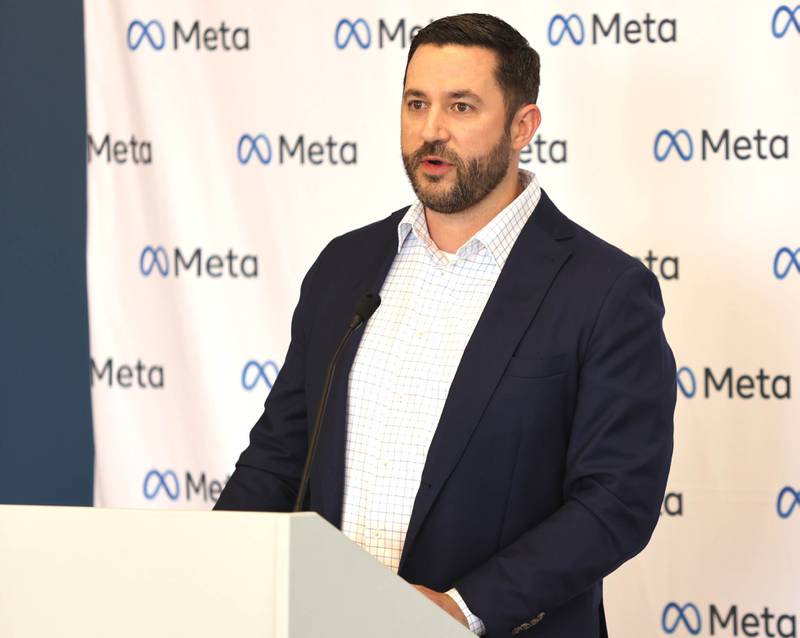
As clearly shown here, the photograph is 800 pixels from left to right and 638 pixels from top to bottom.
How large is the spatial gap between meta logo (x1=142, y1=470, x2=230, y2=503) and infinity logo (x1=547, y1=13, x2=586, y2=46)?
5.36 ft

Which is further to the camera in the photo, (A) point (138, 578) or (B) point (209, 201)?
(B) point (209, 201)

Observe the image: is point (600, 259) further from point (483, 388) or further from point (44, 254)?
point (44, 254)

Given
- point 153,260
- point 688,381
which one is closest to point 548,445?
point 688,381

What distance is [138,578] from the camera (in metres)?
1.58

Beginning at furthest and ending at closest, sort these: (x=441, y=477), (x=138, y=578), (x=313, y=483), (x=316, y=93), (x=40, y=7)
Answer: (x=40, y=7) → (x=316, y=93) → (x=313, y=483) → (x=441, y=477) → (x=138, y=578)

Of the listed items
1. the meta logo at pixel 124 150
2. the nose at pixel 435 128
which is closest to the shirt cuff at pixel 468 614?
the nose at pixel 435 128

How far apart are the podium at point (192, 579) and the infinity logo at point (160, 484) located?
214cm

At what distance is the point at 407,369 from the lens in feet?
7.91

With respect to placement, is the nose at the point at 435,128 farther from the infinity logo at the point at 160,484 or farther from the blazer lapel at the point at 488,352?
the infinity logo at the point at 160,484

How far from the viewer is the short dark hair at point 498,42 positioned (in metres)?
2.49

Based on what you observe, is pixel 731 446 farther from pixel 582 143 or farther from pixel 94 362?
pixel 94 362

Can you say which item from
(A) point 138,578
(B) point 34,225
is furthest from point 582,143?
(A) point 138,578

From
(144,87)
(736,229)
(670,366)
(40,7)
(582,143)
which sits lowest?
(670,366)

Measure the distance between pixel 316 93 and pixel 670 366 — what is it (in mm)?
1733
